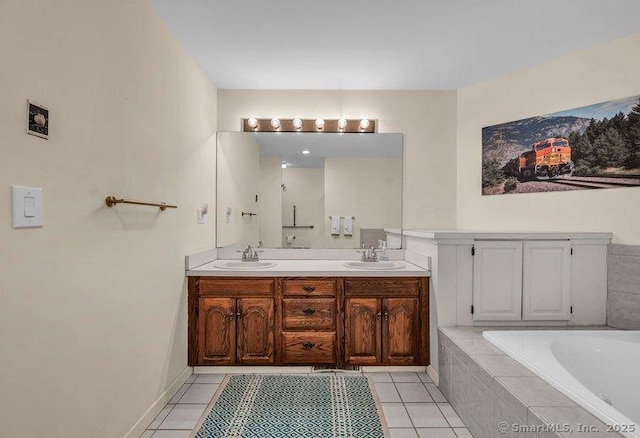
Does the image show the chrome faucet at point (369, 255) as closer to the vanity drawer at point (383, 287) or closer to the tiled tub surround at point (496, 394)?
the vanity drawer at point (383, 287)

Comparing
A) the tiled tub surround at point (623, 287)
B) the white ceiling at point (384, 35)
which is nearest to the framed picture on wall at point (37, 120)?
the white ceiling at point (384, 35)

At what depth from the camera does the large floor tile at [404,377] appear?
7.95ft

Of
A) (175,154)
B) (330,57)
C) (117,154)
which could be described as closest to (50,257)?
(117,154)

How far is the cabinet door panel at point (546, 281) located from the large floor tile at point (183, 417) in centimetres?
221

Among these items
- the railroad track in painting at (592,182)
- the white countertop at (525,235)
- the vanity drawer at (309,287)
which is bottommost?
the vanity drawer at (309,287)

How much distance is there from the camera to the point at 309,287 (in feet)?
8.25

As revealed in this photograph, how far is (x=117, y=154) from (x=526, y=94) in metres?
2.90

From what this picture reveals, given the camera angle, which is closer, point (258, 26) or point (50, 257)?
point (50, 257)

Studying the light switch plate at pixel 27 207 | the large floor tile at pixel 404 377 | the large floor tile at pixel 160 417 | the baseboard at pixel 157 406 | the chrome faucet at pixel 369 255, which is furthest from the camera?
the chrome faucet at pixel 369 255

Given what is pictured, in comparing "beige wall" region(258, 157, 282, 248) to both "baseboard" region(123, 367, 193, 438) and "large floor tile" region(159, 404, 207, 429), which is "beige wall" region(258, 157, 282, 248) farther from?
"large floor tile" region(159, 404, 207, 429)

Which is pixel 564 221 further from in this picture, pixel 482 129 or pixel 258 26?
pixel 258 26

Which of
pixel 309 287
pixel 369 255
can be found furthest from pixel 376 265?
pixel 309 287

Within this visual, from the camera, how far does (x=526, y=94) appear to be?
2.68 meters

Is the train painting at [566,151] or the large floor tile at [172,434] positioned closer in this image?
the large floor tile at [172,434]
